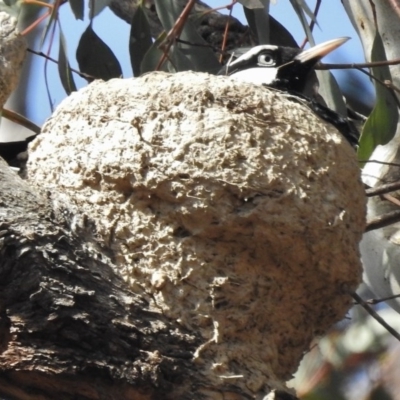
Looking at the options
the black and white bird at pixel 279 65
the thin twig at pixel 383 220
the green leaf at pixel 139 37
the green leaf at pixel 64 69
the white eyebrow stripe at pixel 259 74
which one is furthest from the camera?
the white eyebrow stripe at pixel 259 74

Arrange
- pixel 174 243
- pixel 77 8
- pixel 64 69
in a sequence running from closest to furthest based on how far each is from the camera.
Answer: pixel 174 243 < pixel 64 69 < pixel 77 8

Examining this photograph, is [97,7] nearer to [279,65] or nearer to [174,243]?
[279,65]

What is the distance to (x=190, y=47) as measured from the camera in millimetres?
3355

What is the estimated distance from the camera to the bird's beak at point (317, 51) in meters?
3.53

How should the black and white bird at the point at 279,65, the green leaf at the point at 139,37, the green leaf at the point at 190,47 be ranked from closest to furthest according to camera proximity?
the green leaf at the point at 190,47 < the green leaf at the point at 139,37 < the black and white bird at the point at 279,65

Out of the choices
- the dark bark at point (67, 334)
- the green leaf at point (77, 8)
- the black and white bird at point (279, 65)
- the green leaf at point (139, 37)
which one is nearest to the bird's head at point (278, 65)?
the black and white bird at point (279, 65)

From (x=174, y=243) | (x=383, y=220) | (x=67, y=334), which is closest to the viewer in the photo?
(x=67, y=334)

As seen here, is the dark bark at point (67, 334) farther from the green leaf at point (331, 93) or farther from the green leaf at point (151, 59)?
the green leaf at point (331, 93)

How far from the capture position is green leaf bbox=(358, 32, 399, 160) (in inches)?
120

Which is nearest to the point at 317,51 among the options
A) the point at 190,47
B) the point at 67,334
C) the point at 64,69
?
the point at 190,47

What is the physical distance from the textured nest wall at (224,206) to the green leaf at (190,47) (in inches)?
32.4

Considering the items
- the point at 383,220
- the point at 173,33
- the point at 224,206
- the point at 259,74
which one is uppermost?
the point at 173,33

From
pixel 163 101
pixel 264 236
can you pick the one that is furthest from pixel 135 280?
pixel 163 101

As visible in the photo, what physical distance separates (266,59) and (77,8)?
87cm
